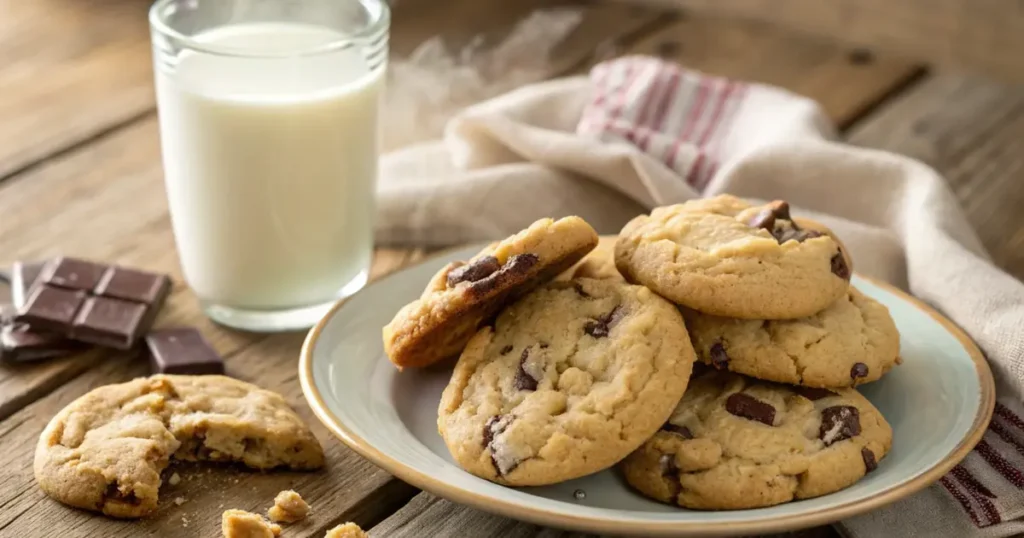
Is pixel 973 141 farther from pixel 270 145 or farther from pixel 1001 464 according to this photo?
pixel 270 145

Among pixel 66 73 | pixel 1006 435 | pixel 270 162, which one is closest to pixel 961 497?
pixel 1006 435

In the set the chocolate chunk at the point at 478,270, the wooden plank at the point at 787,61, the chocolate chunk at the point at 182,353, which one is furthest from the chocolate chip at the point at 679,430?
the wooden plank at the point at 787,61

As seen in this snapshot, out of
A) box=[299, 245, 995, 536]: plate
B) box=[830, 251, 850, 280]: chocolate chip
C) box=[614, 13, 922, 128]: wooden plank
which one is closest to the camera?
box=[299, 245, 995, 536]: plate

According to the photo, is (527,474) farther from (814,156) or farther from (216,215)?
(814,156)

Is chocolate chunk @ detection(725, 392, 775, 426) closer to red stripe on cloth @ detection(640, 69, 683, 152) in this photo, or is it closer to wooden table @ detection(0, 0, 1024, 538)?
wooden table @ detection(0, 0, 1024, 538)

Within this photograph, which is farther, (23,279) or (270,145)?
(23,279)

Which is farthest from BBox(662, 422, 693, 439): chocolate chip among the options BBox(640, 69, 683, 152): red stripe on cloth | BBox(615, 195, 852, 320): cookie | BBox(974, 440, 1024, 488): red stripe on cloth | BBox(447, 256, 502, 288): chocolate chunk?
BBox(640, 69, 683, 152): red stripe on cloth

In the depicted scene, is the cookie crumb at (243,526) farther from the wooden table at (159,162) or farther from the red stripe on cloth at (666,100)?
the red stripe on cloth at (666,100)

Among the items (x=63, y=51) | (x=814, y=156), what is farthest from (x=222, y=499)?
(x=63, y=51)
